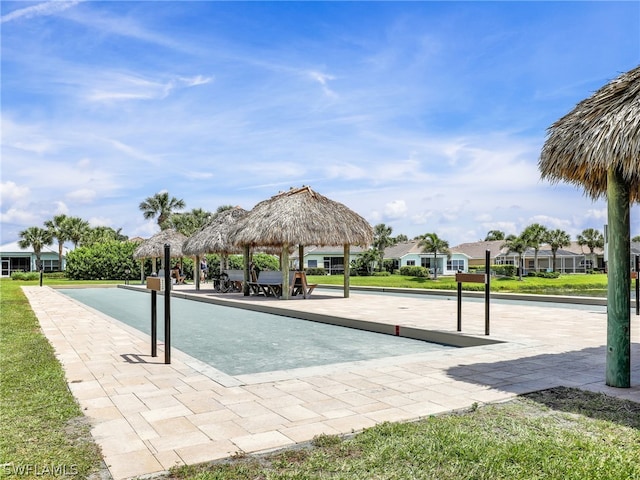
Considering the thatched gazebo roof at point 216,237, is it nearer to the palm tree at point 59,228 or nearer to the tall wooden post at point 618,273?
the tall wooden post at point 618,273

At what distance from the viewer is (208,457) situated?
3.18 m

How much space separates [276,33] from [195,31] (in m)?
1.97

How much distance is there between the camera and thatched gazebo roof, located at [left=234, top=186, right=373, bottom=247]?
15977mm

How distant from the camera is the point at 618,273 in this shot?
493 cm

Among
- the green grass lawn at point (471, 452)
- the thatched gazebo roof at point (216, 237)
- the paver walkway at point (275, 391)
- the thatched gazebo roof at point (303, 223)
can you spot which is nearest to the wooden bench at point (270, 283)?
the thatched gazebo roof at point (303, 223)

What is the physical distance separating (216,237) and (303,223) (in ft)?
21.2

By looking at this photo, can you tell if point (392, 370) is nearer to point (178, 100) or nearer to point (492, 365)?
point (492, 365)

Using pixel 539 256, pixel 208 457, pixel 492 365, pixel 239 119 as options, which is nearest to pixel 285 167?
pixel 239 119

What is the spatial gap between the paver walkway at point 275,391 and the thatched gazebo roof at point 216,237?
13.0 meters

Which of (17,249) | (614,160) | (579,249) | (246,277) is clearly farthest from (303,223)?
(579,249)

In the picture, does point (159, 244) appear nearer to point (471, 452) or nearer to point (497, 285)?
point (497, 285)

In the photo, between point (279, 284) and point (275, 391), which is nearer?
point (275, 391)

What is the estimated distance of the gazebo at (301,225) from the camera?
1599 cm

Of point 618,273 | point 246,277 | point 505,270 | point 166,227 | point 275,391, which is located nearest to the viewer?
point 275,391
